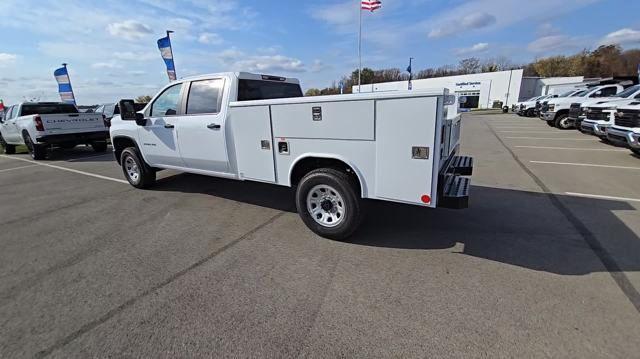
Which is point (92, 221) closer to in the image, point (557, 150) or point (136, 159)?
point (136, 159)

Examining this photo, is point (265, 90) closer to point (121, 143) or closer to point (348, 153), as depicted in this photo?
point (348, 153)

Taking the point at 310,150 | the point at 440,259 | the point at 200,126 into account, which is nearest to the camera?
the point at 440,259

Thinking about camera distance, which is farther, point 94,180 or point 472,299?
point 94,180

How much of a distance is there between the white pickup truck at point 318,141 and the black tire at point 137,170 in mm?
693

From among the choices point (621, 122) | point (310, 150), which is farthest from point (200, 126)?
point (621, 122)

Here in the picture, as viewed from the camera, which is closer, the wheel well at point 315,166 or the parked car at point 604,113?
the wheel well at point 315,166

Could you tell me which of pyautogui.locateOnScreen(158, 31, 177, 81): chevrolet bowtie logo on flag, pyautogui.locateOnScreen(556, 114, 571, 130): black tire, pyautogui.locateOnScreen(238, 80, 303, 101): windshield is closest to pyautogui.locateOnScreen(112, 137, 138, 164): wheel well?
pyautogui.locateOnScreen(238, 80, 303, 101): windshield

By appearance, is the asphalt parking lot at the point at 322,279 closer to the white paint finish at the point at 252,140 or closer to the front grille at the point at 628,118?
the white paint finish at the point at 252,140

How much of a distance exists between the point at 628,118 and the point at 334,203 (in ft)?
26.6

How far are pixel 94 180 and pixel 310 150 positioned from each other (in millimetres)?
6659

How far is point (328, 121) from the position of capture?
11.1 feet

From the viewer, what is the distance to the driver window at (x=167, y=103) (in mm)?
5086

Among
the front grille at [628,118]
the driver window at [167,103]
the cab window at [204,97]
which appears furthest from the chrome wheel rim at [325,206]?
the front grille at [628,118]

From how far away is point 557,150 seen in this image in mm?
9328
